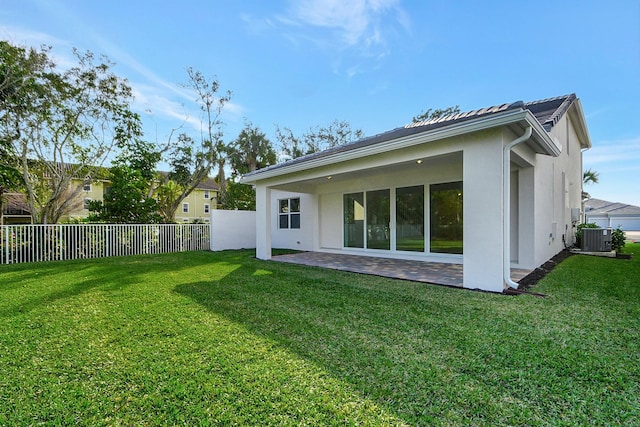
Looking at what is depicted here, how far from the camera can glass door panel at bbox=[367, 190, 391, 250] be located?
32.1 ft

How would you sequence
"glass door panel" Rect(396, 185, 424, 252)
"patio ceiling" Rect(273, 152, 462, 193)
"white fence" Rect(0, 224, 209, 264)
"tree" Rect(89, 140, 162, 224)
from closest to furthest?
"patio ceiling" Rect(273, 152, 462, 193)
"glass door panel" Rect(396, 185, 424, 252)
"white fence" Rect(0, 224, 209, 264)
"tree" Rect(89, 140, 162, 224)

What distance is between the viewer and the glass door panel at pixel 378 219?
978cm

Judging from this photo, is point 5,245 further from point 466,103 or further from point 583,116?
point 466,103

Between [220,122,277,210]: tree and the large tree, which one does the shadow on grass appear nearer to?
[220,122,277,210]: tree

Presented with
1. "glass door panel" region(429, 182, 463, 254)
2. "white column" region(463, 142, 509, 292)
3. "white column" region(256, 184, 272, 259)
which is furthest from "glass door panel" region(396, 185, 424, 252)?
"white column" region(256, 184, 272, 259)

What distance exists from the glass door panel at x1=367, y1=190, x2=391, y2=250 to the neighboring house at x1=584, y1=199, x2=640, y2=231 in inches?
1075

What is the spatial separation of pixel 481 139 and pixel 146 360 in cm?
597

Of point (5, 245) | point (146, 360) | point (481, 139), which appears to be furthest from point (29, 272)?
point (481, 139)

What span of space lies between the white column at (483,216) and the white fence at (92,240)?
11785 mm

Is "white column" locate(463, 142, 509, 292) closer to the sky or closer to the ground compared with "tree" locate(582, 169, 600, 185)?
closer to the ground

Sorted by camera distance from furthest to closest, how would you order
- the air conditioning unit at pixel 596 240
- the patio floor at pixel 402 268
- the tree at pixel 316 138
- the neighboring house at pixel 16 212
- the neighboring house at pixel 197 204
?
the neighboring house at pixel 197 204 < the tree at pixel 316 138 < the neighboring house at pixel 16 212 < the air conditioning unit at pixel 596 240 < the patio floor at pixel 402 268

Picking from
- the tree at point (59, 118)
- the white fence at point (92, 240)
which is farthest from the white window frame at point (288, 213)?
the tree at point (59, 118)

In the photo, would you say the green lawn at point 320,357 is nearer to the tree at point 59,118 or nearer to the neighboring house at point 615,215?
the tree at point 59,118

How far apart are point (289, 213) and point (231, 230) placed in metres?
2.88
